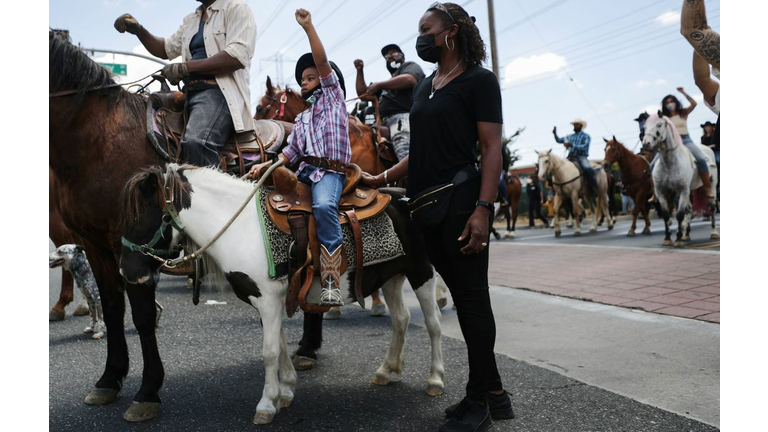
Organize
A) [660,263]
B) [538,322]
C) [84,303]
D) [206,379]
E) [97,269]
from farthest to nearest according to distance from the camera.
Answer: [660,263] < [84,303] < [538,322] < [206,379] < [97,269]

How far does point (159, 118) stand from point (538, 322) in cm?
399

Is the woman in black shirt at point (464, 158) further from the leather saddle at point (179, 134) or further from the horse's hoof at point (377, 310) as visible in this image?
the horse's hoof at point (377, 310)

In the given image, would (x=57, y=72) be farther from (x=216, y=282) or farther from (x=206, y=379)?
(x=206, y=379)

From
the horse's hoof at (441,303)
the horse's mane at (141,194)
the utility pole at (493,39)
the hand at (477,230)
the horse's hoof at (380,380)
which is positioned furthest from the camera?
the utility pole at (493,39)

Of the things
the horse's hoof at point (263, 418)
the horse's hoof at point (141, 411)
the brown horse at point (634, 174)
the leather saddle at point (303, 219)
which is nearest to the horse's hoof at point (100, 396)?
the horse's hoof at point (141, 411)

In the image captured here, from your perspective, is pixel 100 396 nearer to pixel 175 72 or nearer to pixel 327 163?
pixel 327 163

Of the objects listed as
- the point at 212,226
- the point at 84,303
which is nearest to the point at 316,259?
the point at 212,226

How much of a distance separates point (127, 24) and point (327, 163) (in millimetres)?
2215

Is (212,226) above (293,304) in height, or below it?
above

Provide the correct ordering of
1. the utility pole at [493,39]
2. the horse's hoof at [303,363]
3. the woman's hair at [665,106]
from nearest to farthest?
the horse's hoof at [303,363] → the woman's hair at [665,106] → the utility pole at [493,39]

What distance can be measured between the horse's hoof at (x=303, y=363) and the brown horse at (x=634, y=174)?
39.3 feet

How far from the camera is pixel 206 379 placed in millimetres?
4164

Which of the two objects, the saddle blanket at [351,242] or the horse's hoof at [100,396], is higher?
the saddle blanket at [351,242]

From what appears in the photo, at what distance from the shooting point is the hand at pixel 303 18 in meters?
3.32
